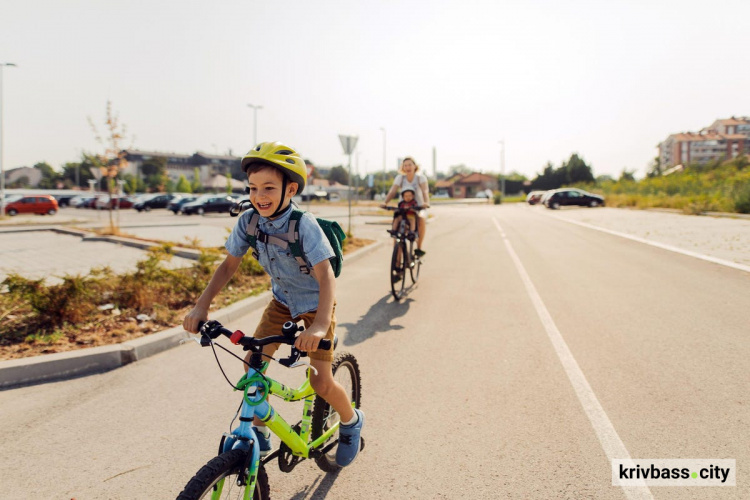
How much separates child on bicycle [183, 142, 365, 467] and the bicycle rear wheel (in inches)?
186

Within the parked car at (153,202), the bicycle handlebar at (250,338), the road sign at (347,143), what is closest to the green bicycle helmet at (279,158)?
the bicycle handlebar at (250,338)

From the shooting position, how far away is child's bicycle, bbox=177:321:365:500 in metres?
1.91

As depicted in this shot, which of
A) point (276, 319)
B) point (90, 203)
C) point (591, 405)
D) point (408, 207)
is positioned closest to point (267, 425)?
point (276, 319)

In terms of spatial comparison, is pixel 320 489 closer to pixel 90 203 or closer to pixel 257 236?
pixel 257 236

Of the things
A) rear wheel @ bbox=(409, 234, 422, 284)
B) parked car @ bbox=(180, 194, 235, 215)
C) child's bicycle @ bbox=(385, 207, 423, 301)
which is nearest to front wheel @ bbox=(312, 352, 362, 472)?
child's bicycle @ bbox=(385, 207, 423, 301)

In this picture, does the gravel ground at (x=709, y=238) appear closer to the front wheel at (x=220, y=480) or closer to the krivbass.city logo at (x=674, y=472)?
the krivbass.city logo at (x=674, y=472)

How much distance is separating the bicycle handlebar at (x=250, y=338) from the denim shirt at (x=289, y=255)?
394 millimetres

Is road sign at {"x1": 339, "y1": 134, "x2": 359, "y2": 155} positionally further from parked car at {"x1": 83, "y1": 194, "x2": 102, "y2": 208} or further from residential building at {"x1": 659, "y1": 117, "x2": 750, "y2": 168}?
residential building at {"x1": 659, "y1": 117, "x2": 750, "y2": 168}

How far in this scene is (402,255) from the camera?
7.88 m

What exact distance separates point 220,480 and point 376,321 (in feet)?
14.4

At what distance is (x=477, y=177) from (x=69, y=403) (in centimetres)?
11207

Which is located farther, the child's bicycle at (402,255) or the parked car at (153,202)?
the parked car at (153,202)

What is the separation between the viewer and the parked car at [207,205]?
37.9m

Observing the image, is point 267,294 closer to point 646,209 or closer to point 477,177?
point 646,209
